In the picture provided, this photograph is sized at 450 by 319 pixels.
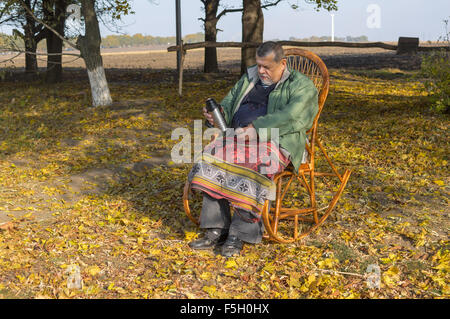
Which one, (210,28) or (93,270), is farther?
(210,28)

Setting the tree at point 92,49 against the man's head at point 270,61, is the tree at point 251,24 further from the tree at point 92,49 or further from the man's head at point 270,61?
the man's head at point 270,61

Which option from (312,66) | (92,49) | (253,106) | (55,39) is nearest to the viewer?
(253,106)

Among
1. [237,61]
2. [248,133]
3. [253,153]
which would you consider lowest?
[253,153]

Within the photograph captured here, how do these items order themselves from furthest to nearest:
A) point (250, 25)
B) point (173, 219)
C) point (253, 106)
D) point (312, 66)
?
point (250, 25) → point (173, 219) → point (312, 66) → point (253, 106)

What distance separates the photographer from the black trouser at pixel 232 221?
13.8ft

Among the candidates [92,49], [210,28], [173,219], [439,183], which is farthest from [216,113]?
[210,28]

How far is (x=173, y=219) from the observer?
16.8 ft

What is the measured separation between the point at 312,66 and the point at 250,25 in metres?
8.63

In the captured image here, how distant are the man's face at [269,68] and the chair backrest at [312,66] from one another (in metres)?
0.42

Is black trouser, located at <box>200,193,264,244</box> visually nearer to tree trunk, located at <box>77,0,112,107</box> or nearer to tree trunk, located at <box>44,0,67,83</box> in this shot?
tree trunk, located at <box>77,0,112,107</box>

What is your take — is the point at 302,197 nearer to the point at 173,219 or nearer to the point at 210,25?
the point at 173,219

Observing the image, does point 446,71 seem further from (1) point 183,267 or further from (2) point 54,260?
(2) point 54,260

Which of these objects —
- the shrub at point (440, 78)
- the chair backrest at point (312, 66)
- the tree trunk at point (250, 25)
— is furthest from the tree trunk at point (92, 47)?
the chair backrest at point (312, 66)
